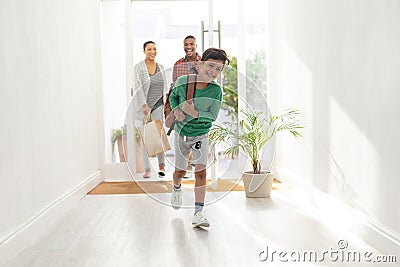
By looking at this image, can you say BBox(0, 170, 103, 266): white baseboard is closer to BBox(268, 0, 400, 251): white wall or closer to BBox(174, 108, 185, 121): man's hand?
BBox(174, 108, 185, 121): man's hand

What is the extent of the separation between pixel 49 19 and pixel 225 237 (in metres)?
1.87

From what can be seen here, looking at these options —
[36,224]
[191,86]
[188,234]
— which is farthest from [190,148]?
[36,224]

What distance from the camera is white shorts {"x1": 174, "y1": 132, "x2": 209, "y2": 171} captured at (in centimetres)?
338

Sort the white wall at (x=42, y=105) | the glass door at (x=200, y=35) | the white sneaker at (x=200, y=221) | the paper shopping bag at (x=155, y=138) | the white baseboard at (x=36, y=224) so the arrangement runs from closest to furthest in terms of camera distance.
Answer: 1. the white baseboard at (x=36, y=224)
2. the white wall at (x=42, y=105)
3. the white sneaker at (x=200, y=221)
4. the paper shopping bag at (x=155, y=138)
5. the glass door at (x=200, y=35)

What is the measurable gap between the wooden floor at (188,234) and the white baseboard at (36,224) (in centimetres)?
4

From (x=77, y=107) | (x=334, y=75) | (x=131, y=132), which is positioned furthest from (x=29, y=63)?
(x=131, y=132)

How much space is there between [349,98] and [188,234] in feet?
3.87

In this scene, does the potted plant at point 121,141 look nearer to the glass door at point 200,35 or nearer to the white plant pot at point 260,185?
the glass door at point 200,35

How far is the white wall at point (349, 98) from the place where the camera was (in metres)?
2.60

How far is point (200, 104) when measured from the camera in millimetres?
3332

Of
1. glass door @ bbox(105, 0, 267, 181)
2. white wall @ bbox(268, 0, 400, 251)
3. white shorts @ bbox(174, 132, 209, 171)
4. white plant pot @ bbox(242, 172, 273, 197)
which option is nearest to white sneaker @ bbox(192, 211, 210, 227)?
white shorts @ bbox(174, 132, 209, 171)

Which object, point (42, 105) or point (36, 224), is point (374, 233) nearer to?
point (36, 224)

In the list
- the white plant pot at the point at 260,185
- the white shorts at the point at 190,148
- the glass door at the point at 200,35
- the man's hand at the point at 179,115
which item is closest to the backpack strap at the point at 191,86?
the man's hand at the point at 179,115

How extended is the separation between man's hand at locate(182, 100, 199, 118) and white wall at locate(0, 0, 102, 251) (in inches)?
34.6
